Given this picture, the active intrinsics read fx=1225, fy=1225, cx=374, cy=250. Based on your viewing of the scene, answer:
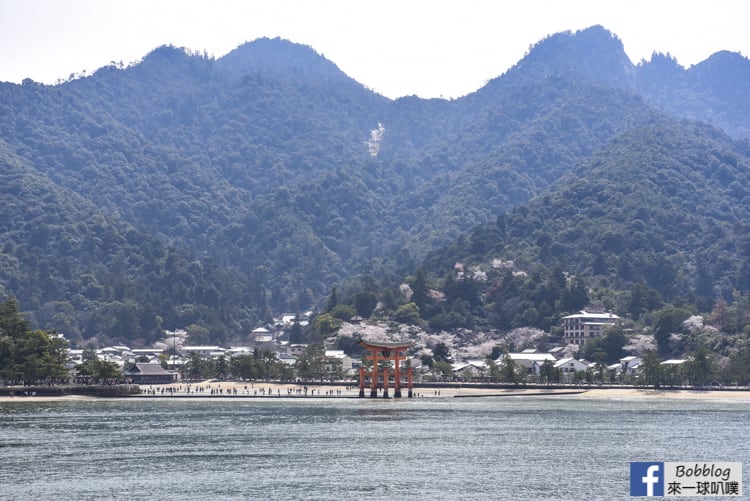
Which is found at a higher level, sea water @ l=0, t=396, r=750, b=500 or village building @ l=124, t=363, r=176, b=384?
village building @ l=124, t=363, r=176, b=384

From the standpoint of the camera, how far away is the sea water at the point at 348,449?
193 ft

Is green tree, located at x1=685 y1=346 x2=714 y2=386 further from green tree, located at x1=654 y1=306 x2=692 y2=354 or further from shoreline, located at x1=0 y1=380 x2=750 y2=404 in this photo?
green tree, located at x1=654 y1=306 x2=692 y2=354

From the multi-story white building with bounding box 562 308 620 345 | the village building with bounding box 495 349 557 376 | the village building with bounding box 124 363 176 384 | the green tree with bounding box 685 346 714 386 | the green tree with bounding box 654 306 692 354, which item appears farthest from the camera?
the multi-story white building with bounding box 562 308 620 345

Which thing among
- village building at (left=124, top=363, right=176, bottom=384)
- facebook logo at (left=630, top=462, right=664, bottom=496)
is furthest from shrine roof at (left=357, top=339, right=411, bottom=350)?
facebook logo at (left=630, top=462, right=664, bottom=496)

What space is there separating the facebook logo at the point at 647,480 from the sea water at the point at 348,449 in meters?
0.91

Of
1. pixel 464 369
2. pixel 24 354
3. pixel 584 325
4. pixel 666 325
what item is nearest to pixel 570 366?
pixel 464 369

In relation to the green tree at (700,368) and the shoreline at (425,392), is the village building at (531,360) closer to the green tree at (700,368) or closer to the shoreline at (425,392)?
the shoreline at (425,392)

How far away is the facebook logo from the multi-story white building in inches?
4792

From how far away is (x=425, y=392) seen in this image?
14262 centimetres

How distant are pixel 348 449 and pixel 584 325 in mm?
115090

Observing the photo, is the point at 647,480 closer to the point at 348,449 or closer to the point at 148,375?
the point at 348,449

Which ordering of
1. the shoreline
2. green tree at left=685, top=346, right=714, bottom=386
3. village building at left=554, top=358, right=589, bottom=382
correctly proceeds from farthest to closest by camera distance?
village building at left=554, top=358, right=589, bottom=382 < green tree at left=685, top=346, right=714, bottom=386 < the shoreline

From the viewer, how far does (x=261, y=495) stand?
5638 centimetres

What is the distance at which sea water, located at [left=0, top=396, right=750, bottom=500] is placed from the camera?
193 feet
